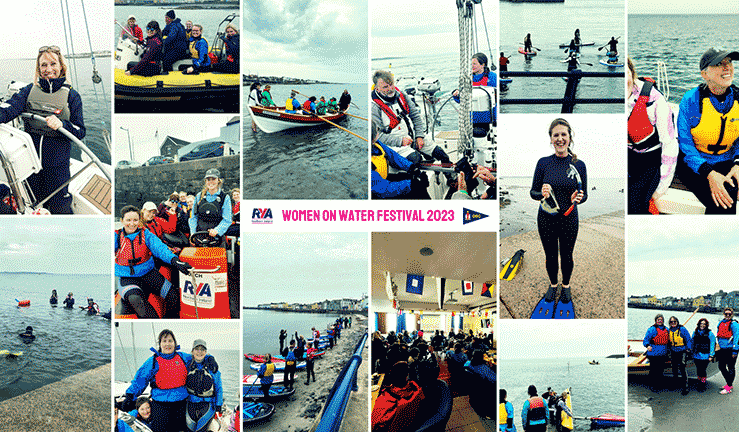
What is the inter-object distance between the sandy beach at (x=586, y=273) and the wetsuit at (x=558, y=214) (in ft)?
0.16

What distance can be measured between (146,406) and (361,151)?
2.44m

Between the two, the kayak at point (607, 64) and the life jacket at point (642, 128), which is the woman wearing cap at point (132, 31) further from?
the life jacket at point (642, 128)

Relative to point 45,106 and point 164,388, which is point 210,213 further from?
point 45,106

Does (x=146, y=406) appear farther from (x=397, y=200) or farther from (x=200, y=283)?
(x=397, y=200)

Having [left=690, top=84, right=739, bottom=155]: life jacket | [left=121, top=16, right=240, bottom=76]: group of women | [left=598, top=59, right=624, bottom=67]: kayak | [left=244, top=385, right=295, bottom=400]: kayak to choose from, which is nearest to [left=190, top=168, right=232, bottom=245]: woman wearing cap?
[left=121, top=16, right=240, bottom=76]: group of women

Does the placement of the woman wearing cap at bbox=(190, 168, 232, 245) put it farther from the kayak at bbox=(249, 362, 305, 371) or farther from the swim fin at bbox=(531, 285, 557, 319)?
the swim fin at bbox=(531, 285, 557, 319)

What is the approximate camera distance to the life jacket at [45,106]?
4.92m

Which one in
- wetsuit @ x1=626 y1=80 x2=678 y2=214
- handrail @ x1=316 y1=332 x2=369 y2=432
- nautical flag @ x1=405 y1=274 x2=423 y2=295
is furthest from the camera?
nautical flag @ x1=405 y1=274 x2=423 y2=295

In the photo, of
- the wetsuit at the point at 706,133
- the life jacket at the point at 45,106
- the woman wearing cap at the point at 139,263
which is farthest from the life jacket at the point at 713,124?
the life jacket at the point at 45,106

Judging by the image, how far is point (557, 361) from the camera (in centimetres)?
500

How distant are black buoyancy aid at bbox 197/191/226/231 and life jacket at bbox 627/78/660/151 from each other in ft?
10.1

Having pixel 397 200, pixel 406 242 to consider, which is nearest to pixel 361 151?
pixel 397 200

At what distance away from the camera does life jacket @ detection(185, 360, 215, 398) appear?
492cm

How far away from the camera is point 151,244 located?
493 cm
